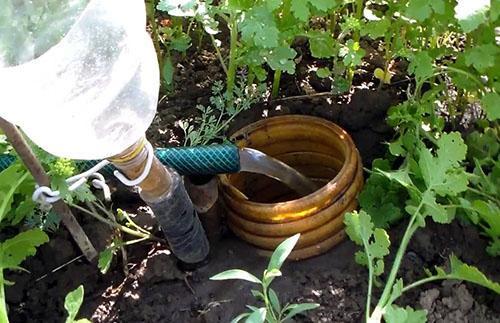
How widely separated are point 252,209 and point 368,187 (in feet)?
0.78

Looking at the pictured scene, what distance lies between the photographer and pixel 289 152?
1.75 metres

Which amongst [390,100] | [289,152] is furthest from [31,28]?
[390,100]

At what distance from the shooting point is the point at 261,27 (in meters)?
1.48

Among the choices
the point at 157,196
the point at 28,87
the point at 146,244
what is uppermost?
the point at 28,87

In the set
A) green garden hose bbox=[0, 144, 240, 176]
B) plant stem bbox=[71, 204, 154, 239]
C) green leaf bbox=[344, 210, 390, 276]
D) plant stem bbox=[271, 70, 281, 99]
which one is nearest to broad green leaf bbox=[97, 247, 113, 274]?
plant stem bbox=[71, 204, 154, 239]

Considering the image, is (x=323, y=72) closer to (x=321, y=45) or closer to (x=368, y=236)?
(x=321, y=45)

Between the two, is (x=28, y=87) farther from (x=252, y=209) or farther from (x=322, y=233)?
(x=322, y=233)

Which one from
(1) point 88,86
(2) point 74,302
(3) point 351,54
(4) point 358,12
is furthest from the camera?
(4) point 358,12

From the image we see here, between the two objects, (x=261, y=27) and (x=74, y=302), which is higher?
(x=261, y=27)

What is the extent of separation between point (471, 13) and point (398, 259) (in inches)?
17.7

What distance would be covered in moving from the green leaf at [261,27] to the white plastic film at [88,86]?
29 centimetres

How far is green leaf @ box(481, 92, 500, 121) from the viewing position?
1.50 meters

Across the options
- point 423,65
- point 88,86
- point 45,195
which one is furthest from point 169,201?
point 423,65

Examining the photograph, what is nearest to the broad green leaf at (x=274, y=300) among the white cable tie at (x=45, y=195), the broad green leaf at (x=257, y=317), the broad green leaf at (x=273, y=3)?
the broad green leaf at (x=257, y=317)
